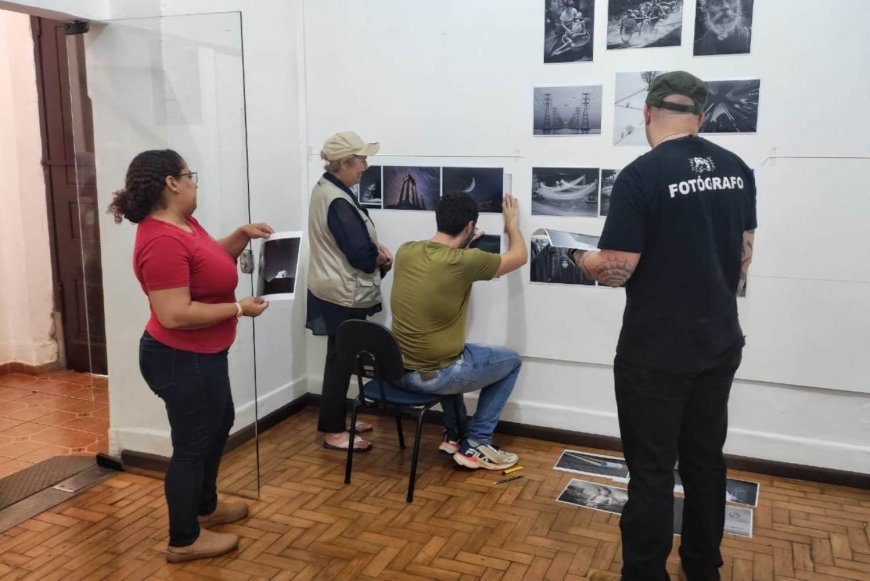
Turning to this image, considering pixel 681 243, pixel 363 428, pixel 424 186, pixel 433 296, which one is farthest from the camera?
pixel 363 428

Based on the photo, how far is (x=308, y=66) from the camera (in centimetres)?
424

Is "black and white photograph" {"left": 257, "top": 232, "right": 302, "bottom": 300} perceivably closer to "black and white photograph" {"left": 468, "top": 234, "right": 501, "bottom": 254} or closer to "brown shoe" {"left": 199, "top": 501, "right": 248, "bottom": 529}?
"brown shoe" {"left": 199, "top": 501, "right": 248, "bottom": 529}

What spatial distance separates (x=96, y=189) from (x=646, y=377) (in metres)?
2.62

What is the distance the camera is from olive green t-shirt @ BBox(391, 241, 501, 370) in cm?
337

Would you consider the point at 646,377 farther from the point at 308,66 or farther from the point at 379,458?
the point at 308,66

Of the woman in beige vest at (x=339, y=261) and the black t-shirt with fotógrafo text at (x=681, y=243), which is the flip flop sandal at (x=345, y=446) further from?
the black t-shirt with fotógrafo text at (x=681, y=243)

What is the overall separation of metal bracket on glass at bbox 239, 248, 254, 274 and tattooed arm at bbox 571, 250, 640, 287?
146cm

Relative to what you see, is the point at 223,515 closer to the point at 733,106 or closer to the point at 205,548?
the point at 205,548

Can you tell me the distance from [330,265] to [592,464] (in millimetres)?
1629

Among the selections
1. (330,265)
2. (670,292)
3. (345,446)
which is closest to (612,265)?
(670,292)

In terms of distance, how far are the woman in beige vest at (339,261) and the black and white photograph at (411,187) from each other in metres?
0.29

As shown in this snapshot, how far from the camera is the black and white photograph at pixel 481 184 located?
Result: 3908 mm

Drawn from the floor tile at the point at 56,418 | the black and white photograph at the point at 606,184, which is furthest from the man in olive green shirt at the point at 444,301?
the floor tile at the point at 56,418

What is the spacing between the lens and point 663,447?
238 centimetres
